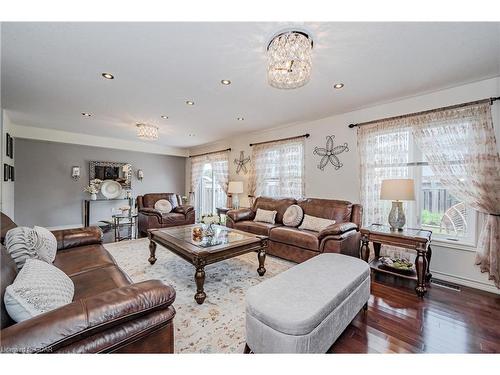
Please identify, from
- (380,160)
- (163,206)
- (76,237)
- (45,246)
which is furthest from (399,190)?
(163,206)

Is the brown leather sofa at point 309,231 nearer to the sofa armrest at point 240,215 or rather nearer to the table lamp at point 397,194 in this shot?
the sofa armrest at point 240,215

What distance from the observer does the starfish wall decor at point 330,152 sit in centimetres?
357

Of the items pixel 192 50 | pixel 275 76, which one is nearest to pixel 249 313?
pixel 275 76

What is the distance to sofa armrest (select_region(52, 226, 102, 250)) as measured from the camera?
2.20 metres

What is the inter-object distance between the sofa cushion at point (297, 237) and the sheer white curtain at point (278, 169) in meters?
1.19

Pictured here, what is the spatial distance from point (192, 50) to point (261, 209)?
293 cm

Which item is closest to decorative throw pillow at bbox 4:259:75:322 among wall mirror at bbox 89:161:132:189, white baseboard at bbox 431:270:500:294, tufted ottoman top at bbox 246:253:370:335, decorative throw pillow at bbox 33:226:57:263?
decorative throw pillow at bbox 33:226:57:263

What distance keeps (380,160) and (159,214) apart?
4.41 meters

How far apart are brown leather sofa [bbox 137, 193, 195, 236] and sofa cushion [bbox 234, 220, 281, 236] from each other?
1772 millimetres

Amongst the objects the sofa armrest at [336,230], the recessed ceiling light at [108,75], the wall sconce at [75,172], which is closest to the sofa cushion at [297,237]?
the sofa armrest at [336,230]

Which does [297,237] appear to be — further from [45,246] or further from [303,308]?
[45,246]

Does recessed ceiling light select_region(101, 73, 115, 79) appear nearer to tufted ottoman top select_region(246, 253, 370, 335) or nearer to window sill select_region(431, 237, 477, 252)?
tufted ottoman top select_region(246, 253, 370, 335)

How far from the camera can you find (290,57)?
1601 mm
